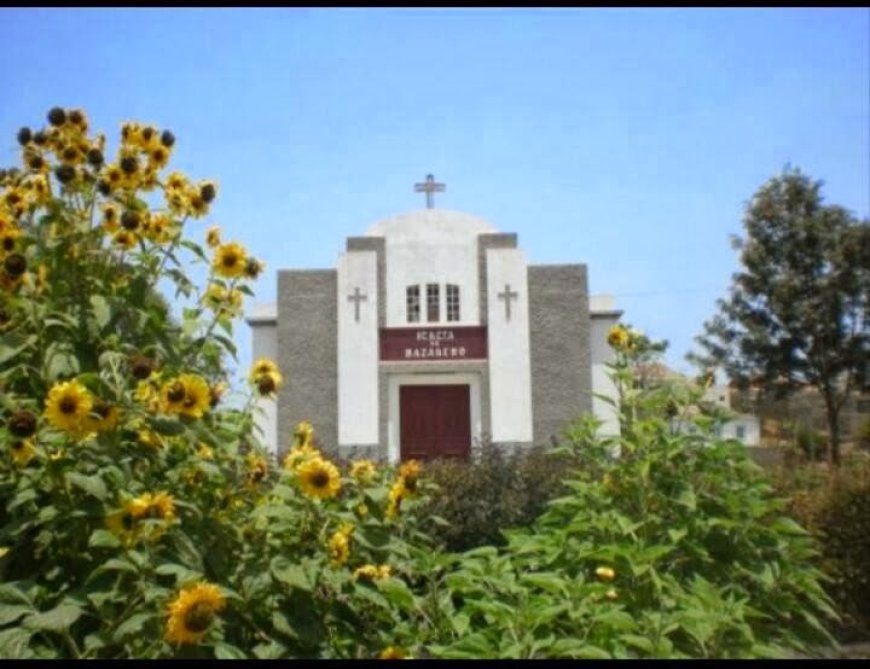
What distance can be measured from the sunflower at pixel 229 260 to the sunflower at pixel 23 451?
1.05 metres

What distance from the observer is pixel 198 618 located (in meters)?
2.06

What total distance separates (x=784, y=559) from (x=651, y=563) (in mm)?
697

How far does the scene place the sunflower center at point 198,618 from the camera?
2.06 metres

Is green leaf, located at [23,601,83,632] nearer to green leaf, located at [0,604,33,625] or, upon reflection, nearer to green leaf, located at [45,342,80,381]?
green leaf, located at [0,604,33,625]

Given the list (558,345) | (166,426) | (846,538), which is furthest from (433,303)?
(166,426)

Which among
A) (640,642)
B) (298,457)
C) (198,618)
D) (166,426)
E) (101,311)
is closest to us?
(198,618)

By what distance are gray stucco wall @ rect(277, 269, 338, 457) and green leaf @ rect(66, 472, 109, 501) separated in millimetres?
20083

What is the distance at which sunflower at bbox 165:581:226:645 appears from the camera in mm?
2062

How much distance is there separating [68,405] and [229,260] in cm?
106

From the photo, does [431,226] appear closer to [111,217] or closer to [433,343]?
[433,343]

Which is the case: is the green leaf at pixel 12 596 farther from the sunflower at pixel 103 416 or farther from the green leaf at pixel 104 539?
the sunflower at pixel 103 416

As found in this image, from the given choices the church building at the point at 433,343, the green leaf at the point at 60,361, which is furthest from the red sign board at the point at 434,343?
the green leaf at the point at 60,361

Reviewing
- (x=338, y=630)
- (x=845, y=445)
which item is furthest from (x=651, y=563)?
(x=845, y=445)

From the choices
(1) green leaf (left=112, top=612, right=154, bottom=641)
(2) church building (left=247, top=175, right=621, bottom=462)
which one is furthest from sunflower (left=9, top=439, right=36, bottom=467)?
(2) church building (left=247, top=175, right=621, bottom=462)
